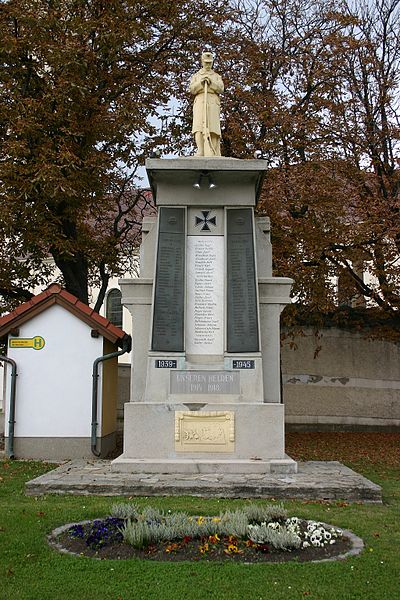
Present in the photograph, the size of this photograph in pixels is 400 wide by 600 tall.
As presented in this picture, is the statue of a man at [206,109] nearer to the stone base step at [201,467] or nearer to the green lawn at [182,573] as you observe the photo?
the stone base step at [201,467]

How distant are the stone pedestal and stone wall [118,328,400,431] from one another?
820cm

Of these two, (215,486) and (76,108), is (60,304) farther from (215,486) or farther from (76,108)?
(215,486)

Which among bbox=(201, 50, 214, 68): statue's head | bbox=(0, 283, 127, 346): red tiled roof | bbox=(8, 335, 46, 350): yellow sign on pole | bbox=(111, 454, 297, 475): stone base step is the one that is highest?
bbox=(201, 50, 214, 68): statue's head

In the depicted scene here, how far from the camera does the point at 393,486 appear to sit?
32.5ft

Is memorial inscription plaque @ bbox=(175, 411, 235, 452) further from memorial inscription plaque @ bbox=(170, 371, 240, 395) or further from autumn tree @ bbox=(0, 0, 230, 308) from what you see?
autumn tree @ bbox=(0, 0, 230, 308)

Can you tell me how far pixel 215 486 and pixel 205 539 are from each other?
2.34 m

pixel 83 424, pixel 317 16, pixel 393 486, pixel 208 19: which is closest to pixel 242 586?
pixel 393 486

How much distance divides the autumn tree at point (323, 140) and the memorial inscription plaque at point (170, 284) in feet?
14.6

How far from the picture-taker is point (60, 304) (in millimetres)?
12766

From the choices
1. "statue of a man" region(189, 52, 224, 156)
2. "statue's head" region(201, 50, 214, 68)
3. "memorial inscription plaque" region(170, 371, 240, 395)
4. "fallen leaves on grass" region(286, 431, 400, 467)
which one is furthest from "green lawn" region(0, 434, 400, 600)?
"statue's head" region(201, 50, 214, 68)

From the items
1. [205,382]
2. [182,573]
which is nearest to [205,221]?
[205,382]

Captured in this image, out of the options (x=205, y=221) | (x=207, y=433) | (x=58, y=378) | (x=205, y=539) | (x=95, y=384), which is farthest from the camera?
(x=58, y=378)

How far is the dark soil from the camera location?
18.9 feet

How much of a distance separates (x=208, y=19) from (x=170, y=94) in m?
2.20
